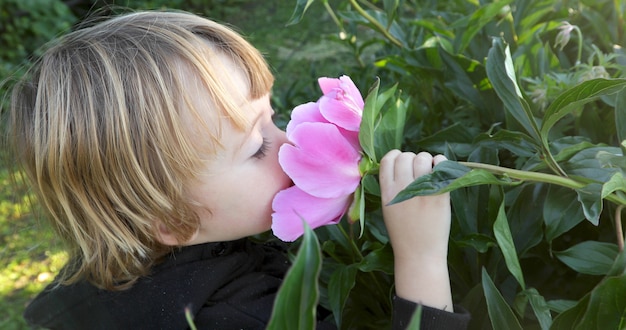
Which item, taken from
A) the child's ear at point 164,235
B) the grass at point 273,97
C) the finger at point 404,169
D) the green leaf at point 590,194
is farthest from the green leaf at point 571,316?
the grass at point 273,97

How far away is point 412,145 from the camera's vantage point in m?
1.18

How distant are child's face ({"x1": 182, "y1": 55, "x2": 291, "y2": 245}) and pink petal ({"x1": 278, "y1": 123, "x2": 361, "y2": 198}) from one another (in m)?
0.16

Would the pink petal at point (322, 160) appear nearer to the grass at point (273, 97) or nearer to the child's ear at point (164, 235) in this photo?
the child's ear at point (164, 235)

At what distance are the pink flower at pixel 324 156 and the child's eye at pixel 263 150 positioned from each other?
15 centimetres

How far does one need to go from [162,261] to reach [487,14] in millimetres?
624

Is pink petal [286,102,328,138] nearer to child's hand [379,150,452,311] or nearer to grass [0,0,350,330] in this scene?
child's hand [379,150,452,311]

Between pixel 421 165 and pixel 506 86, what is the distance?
13 centimetres

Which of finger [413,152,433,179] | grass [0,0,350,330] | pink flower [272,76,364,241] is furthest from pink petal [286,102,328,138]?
grass [0,0,350,330]

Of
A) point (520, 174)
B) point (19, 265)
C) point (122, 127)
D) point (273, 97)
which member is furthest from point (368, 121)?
point (19, 265)

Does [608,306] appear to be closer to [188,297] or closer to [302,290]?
[302,290]

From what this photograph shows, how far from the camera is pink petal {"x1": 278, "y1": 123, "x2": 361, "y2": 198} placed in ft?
2.42

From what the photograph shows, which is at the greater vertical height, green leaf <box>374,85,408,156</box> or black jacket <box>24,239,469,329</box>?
green leaf <box>374,85,408,156</box>

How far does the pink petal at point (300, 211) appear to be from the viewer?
77cm

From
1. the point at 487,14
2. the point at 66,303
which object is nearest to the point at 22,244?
the point at 66,303
